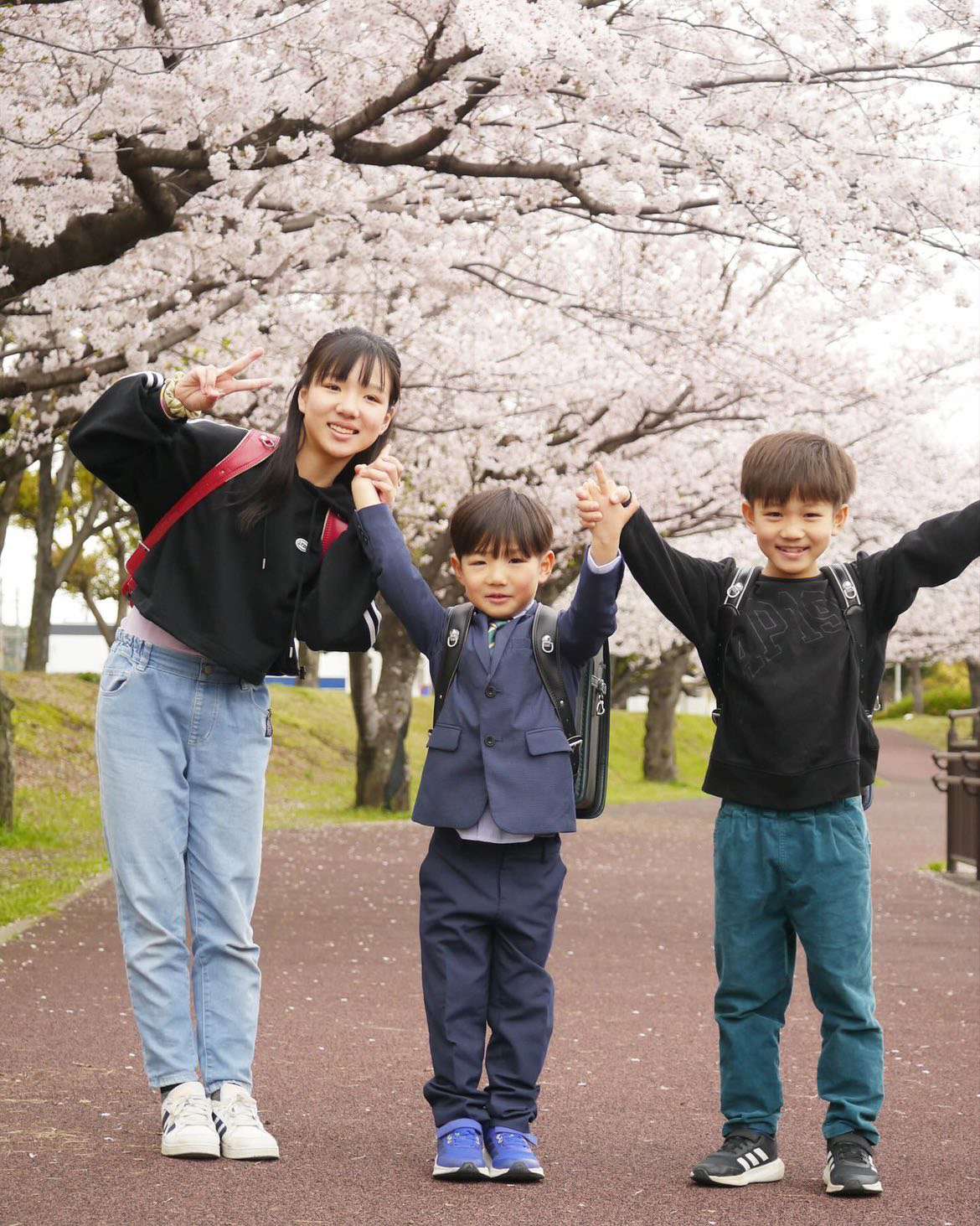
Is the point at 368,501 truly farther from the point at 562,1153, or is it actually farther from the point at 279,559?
the point at 562,1153

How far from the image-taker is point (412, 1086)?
14.4 ft

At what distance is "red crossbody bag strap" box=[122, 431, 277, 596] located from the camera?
3.56 m

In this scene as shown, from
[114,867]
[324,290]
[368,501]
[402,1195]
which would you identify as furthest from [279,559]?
[324,290]

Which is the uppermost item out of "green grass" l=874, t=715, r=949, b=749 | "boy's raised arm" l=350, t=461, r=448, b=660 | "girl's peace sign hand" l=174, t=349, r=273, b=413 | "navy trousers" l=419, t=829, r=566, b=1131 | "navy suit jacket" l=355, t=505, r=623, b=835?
"girl's peace sign hand" l=174, t=349, r=273, b=413

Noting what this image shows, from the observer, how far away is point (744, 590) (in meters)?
3.65

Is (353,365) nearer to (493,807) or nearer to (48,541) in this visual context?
(493,807)

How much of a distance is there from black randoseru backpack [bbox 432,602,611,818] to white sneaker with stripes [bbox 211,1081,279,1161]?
95cm

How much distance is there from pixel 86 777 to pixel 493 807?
A: 1544 cm

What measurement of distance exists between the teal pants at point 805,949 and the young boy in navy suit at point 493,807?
1.33ft

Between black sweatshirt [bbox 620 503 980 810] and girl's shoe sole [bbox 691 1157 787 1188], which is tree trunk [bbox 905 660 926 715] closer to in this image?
black sweatshirt [bbox 620 503 980 810]

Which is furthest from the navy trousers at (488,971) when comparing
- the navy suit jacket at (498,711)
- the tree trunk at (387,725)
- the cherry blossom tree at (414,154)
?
the tree trunk at (387,725)

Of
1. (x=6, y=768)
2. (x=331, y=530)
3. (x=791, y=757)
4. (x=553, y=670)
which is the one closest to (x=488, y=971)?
(x=553, y=670)

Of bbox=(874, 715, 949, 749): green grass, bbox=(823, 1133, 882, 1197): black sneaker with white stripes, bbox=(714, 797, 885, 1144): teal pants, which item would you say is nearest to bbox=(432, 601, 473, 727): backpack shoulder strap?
bbox=(714, 797, 885, 1144): teal pants

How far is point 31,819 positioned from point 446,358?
5275 millimetres
